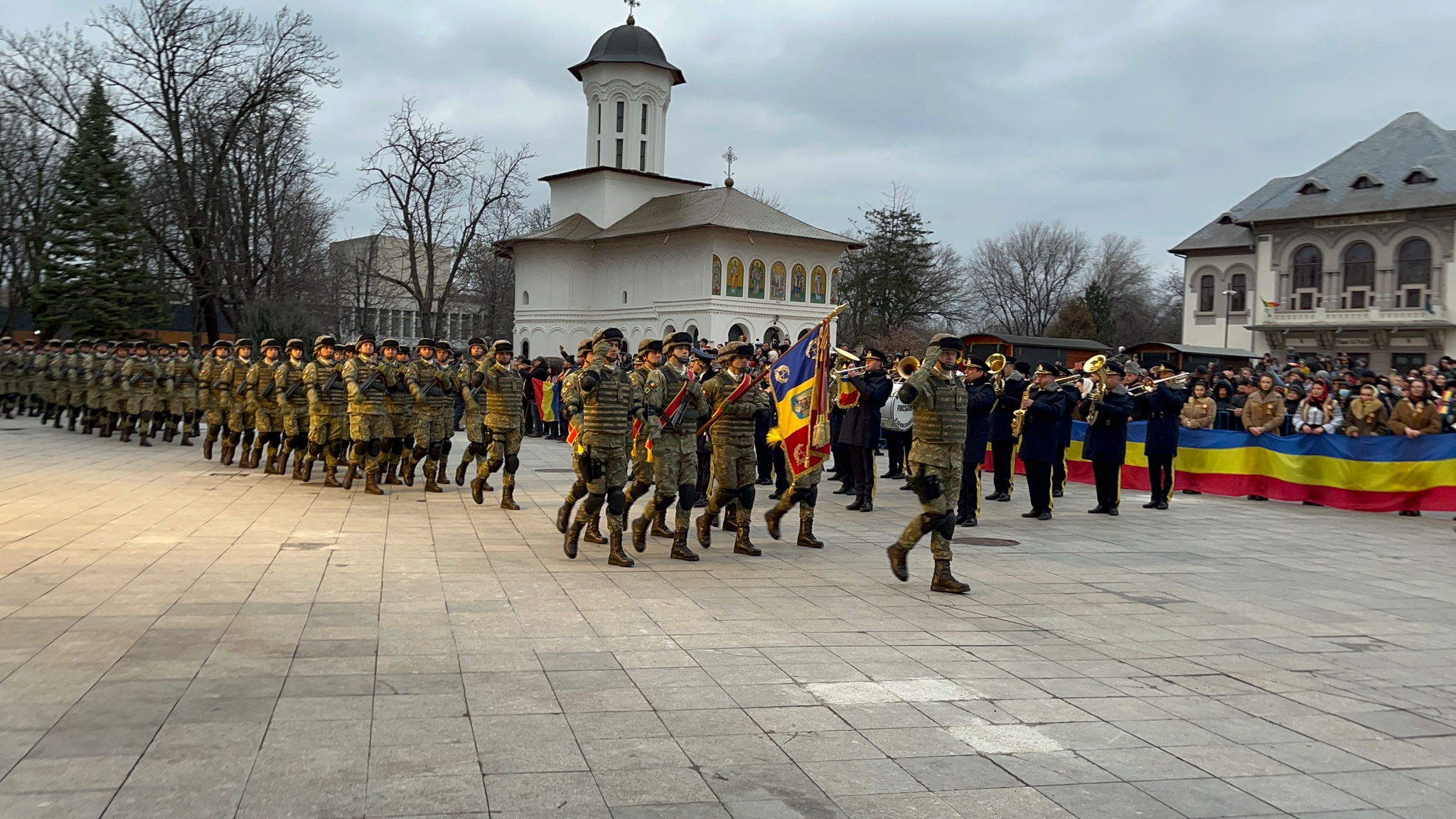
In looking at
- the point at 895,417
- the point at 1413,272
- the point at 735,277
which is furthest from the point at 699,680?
the point at 1413,272

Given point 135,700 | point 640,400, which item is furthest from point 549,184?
point 135,700

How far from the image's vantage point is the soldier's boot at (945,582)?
9.05 meters

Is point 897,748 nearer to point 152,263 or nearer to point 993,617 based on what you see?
point 993,617

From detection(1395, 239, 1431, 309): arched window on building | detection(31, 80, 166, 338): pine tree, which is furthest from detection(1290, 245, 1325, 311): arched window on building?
detection(31, 80, 166, 338): pine tree

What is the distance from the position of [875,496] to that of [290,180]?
124 ft

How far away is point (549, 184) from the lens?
69.4m

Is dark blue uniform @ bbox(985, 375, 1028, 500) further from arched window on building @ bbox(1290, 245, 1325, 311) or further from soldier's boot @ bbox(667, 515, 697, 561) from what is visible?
arched window on building @ bbox(1290, 245, 1325, 311)

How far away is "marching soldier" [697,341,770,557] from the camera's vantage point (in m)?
10.9

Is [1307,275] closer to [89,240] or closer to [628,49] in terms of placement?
[628,49]

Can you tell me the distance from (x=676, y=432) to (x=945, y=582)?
9.30 feet

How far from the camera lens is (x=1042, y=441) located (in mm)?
14797

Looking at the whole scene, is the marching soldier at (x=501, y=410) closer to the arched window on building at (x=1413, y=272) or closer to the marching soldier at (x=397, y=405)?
the marching soldier at (x=397, y=405)

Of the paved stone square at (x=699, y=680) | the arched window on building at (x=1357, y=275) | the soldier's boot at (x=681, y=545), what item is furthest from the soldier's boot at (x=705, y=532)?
the arched window on building at (x=1357, y=275)

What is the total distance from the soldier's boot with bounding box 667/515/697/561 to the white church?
45020 mm
